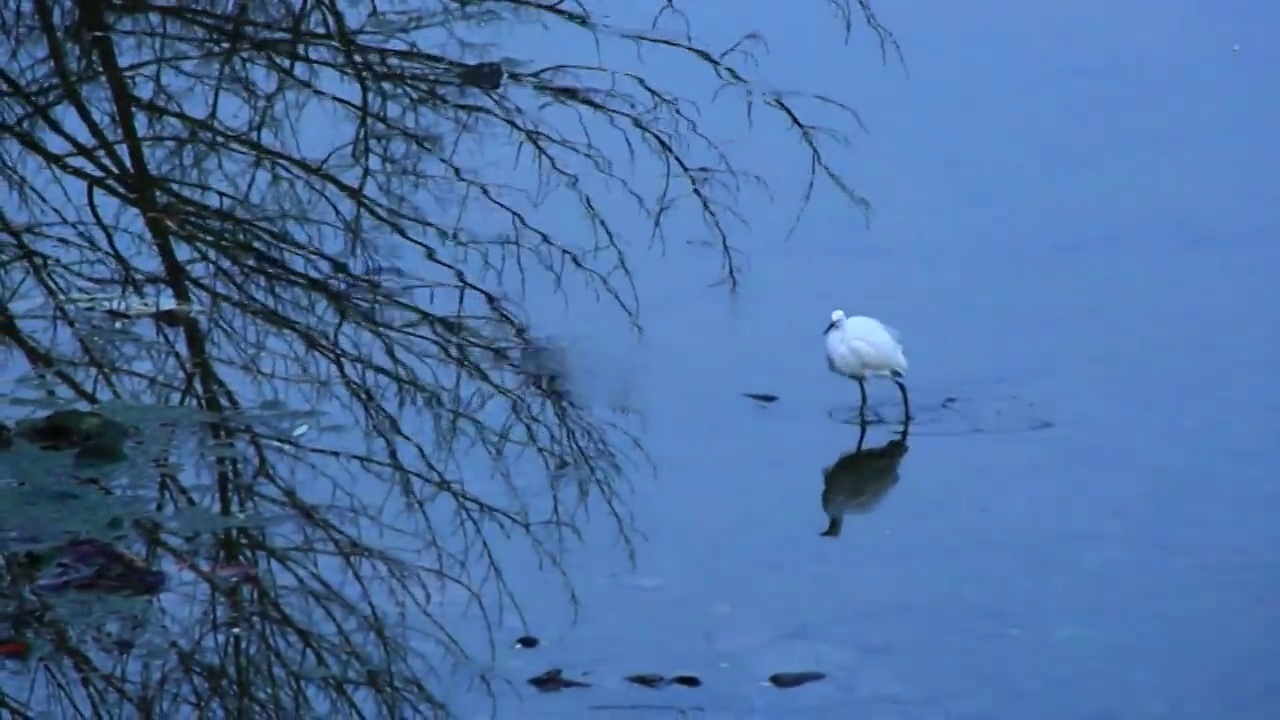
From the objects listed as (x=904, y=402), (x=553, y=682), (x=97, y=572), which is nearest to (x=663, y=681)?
(x=553, y=682)

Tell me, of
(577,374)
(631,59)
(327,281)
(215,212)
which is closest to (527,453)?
(577,374)

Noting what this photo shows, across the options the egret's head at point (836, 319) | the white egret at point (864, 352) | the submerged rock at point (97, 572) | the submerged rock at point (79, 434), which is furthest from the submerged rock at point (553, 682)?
the egret's head at point (836, 319)

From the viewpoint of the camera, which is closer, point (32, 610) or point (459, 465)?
point (32, 610)

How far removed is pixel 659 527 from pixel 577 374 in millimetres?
578

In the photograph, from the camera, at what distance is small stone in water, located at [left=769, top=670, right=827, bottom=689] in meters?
2.98

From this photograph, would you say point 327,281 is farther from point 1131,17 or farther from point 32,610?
point 1131,17

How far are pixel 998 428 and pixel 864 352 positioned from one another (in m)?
0.32

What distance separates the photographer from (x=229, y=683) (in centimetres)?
267

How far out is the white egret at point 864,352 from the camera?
157 inches

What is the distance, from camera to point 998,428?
13.1 feet

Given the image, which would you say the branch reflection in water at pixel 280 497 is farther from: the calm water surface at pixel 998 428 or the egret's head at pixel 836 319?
the egret's head at pixel 836 319

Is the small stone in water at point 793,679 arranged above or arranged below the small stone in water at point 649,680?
below

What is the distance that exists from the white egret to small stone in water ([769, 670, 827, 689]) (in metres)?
1.09

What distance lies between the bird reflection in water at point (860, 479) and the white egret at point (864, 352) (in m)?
0.12
